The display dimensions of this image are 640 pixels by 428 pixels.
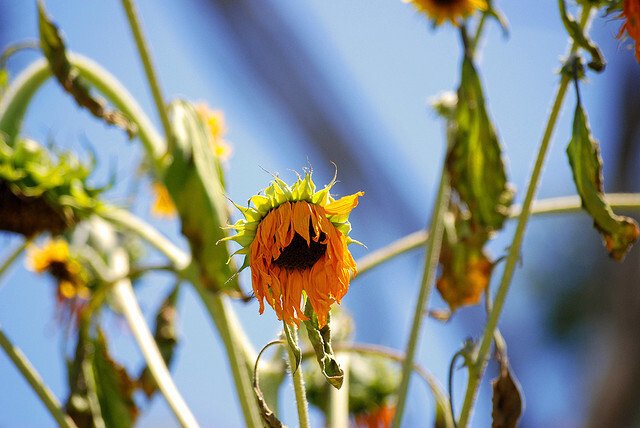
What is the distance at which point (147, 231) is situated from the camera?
104 cm

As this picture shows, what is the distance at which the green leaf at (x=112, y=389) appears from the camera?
38.3 inches

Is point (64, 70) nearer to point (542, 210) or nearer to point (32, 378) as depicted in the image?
point (32, 378)

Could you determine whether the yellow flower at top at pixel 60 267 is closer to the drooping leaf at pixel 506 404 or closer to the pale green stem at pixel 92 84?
the pale green stem at pixel 92 84

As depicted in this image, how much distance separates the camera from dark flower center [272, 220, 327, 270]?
0.57 meters

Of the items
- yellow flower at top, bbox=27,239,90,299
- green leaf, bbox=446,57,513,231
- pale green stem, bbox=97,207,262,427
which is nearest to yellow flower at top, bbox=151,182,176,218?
yellow flower at top, bbox=27,239,90,299

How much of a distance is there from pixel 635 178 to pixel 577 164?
6.49ft

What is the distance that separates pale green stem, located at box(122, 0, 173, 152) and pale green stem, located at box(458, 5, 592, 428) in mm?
333

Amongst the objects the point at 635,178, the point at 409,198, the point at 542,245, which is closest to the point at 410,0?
the point at 409,198

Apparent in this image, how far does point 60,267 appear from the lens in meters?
1.35

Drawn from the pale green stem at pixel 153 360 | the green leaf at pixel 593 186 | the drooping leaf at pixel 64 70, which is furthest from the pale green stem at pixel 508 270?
the drooping leaf at pixel 64 70

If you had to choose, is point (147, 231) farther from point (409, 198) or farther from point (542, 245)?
point (542, 245)

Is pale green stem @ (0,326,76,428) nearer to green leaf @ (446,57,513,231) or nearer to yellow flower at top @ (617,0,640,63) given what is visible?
green leaf @ (446,57,513,231)

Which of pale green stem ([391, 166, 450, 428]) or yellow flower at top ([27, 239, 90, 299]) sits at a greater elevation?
yellow flower at top ([27, 239, 90, 299])

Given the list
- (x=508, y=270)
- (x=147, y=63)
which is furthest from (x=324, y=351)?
(x=147, y=63)
